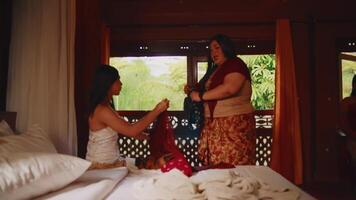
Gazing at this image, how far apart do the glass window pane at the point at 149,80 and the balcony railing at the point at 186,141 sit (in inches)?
5.0

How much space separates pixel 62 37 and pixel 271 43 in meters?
2.33

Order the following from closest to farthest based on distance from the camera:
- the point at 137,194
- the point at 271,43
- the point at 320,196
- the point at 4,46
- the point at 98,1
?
the point at 137,194
the point at 4,46
the point at 320,196
the point at 98,1
the point at 271,43

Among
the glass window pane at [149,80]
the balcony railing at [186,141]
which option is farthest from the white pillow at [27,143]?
the glass window pane at [149,80]

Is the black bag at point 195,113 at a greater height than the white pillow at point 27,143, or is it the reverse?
the black bag at point 195,113

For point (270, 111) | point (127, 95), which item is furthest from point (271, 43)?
point (127, 95)

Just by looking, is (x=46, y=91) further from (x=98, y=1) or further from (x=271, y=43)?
(x=271, y=43)

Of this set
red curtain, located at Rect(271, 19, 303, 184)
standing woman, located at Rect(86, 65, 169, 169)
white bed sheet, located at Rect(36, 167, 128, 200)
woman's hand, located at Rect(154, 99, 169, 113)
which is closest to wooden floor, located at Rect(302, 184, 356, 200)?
red curtain, located at Rect(271, 19, 303, 184)

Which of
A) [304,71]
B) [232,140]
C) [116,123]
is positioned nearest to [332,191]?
[304,71]

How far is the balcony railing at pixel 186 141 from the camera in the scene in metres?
3.63

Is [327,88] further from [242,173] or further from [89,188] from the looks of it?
[89,188]

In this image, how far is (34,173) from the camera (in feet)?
3.86

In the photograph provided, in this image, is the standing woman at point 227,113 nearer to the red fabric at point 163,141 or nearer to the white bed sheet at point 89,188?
the red fabric at point 163,141

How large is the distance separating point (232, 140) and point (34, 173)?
1235 millimetres

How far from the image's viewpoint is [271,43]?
12.0ft
